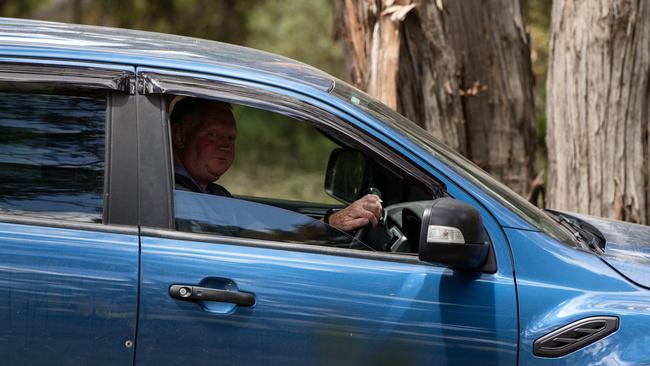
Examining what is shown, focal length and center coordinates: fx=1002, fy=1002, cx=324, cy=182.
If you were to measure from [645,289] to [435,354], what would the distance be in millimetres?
774

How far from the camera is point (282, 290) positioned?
3.29 meters

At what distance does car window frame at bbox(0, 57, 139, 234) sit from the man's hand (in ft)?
2.79

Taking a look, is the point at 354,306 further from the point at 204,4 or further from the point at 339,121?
the point at 204,4

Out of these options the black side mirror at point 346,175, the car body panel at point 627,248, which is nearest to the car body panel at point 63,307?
the black side mirror at point 346,175

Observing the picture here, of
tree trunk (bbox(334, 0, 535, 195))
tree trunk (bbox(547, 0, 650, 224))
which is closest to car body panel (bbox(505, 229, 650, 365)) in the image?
tree trunk (bbox(547, 0, 650, 224))

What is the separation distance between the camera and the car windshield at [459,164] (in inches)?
143

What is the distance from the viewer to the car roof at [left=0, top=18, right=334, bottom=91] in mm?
3490

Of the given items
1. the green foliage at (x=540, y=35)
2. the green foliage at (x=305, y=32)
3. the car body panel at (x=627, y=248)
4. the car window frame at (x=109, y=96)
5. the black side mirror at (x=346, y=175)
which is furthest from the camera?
the green foliage at (x=305, y=32)

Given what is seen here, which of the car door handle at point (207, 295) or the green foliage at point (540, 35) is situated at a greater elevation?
the green foliage at point (540, 35)

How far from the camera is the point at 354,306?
3324mm

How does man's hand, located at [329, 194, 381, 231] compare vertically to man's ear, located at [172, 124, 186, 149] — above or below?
below

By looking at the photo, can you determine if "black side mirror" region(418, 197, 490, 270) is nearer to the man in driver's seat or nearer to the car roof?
the man in driver's seat

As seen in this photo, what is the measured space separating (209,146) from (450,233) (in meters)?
1.26

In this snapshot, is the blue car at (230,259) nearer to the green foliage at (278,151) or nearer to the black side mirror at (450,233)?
the black side mirror at (450,233)
